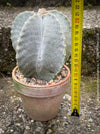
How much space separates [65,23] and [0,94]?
1.01 meters

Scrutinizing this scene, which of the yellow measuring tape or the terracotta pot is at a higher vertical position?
Result: the yellow measuring tape

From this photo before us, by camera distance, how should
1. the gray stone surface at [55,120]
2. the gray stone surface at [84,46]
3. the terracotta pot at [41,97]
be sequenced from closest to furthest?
the terracotta pot at [41,97] → the gray stone surface at [55,120] → the gray stone surface at [84,46]

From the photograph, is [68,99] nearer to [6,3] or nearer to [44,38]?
[44,38]

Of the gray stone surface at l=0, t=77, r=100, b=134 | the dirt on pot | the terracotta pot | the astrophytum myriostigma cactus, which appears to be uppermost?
the astrophytum myriostigma cactus

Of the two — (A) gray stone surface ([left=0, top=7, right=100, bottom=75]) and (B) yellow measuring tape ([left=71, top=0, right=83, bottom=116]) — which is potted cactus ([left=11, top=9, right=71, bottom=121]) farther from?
(A) gray stone surface ([left=0, top=7, right=100, bottom=75])

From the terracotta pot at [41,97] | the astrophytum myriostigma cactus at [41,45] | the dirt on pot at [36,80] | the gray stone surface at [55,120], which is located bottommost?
the gray stone surface at [55,120]

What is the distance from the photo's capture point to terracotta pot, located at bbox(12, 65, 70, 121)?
54.0 inches

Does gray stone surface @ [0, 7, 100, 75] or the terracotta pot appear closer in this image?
the terracotta pot

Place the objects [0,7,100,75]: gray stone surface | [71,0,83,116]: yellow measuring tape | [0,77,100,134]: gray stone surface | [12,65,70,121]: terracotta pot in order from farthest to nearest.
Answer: [0,7,100,75]: gray stone surface → [0,77,100,134]: gray stone surface → [12,65,70,121]: terracotta pot → [71,0,83,116]: yellow measuring tape

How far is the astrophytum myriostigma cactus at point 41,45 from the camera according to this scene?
4.35 ft

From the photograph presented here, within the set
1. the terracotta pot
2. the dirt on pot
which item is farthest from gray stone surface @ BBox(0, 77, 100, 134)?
the dirt on pot

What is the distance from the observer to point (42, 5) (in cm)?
273

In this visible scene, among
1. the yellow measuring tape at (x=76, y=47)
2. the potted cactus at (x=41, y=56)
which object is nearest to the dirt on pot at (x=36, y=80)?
the potted cactus at (x=41, y=56)

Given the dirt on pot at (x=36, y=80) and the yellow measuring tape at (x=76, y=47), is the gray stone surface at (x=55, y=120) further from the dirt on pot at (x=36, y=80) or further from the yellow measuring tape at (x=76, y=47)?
the dirt on pot at (x=36, y=80)
